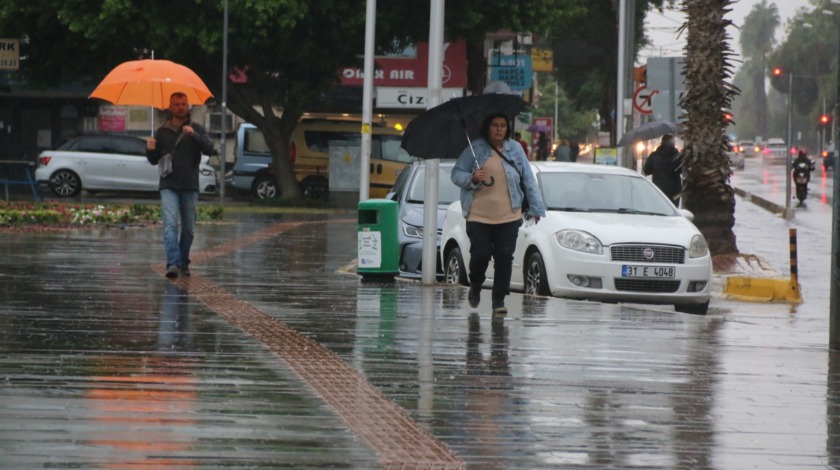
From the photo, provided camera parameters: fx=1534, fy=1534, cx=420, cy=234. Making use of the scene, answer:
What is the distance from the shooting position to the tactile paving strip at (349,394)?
255 inches

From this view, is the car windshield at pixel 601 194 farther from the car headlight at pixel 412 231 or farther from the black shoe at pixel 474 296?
the black shoe at pixel 474 296

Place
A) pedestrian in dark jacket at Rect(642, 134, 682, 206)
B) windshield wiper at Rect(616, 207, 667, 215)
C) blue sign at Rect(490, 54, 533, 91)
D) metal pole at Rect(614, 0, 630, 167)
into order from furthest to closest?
blue sign at Rect(490, 54, 533, 91)
metal pole at Rect(614, 0, 630, 167)
pedestrian in dark jacket at Rect(642, 134, 682, 206)
windshield wiper at Rect(616, 207, 667, 215)

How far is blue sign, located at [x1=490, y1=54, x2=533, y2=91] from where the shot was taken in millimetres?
52062

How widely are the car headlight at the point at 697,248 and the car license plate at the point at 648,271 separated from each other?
280 mm

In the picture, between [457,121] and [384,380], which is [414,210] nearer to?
[457,121]

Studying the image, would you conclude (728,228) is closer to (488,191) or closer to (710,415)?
(488,191)

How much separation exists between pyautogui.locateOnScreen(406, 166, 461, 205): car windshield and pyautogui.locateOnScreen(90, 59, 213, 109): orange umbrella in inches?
121

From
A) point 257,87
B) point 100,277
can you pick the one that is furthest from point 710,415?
point 257,87

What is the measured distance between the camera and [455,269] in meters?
15.9

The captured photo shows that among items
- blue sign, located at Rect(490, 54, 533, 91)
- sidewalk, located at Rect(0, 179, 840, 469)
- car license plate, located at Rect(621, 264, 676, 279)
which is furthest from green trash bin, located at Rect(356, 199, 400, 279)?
blue sign, located at Rect(490, 54, 533, 91)

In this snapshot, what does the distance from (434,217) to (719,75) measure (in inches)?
357

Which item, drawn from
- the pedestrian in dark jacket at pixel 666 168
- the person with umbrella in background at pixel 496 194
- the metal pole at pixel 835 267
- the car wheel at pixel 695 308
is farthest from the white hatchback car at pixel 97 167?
the metal pole at pixel 835 267

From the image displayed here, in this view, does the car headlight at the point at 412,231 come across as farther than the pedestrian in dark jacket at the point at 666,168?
No

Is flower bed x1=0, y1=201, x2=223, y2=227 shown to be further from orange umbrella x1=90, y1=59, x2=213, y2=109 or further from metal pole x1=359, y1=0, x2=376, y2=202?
orange umbrella x1=90, y1=59, x2=213, y2=109
